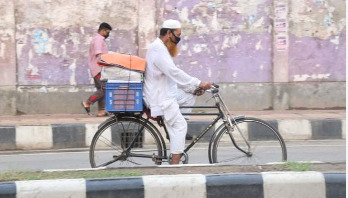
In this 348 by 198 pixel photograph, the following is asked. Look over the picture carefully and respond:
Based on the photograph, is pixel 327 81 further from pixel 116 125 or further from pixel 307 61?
pixel 116 125

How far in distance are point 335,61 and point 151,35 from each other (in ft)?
11.1

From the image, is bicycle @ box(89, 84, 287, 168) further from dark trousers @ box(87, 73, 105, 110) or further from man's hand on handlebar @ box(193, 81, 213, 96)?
dark trousers @ box(87, 73, 105, 110)

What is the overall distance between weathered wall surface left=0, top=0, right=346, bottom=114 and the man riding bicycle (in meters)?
5.54

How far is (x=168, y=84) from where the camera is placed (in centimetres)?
590

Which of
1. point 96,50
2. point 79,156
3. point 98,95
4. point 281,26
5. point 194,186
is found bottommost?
point 79,156

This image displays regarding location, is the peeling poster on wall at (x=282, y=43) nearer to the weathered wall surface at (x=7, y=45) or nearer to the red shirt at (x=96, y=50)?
the red shirt at (x=96, y=50)

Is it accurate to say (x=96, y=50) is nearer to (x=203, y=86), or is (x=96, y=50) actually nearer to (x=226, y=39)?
(x=226, y=39)

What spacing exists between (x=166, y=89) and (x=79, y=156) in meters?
2.96

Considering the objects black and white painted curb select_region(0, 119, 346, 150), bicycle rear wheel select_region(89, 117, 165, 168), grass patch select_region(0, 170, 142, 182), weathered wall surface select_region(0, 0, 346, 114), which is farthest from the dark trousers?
grass patch select_region(0, 170, 142, 182)

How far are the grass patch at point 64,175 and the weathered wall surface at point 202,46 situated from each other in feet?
20.8

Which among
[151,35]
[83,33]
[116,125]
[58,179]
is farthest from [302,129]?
[58,179]

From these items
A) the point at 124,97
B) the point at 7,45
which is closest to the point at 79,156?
the point at 124,97

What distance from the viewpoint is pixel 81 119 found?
1060cm

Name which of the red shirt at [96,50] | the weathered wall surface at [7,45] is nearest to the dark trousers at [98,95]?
the red shirt at [96,50]
